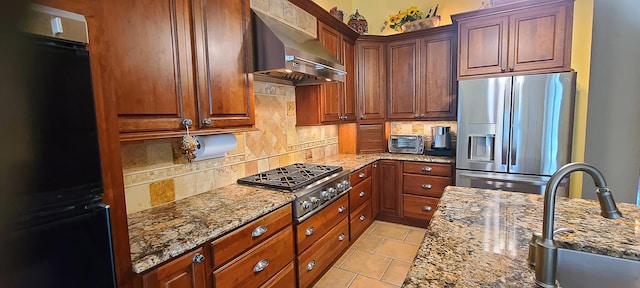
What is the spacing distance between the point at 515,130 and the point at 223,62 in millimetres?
2737

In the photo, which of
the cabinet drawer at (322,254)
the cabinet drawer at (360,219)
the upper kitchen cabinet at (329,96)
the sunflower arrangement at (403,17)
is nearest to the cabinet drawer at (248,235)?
the cabinet drawer at (322,254)

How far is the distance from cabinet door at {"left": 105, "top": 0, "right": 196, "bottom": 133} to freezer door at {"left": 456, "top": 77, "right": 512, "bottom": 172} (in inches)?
105

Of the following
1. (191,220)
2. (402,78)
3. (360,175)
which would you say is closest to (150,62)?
(191,220)

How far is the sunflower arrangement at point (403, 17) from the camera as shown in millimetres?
3518

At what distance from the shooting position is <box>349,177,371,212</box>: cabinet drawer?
2.79 m

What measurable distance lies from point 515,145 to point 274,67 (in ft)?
8.06

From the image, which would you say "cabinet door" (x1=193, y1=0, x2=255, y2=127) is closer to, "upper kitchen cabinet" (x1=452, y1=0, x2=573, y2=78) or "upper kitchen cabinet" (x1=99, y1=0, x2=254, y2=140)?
"upper kitchen cabinet" (x1=99, y1=0, x2=254, y2=140)

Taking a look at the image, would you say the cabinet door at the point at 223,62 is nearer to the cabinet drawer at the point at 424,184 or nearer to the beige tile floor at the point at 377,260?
the beige tile floor at the point at 377,260

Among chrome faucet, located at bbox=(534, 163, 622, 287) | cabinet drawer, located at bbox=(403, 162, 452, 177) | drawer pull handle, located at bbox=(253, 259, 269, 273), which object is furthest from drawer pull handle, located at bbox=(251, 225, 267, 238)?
cabinet drawer, located at bbox=(403, 162, 452, 177)

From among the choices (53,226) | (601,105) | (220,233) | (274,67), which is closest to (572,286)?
(220,233)

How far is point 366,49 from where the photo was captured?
140 inches

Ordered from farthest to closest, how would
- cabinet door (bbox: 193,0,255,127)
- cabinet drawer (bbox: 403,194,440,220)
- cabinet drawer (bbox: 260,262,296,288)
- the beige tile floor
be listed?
1. cabinet drawer (bbox: 403,194,440,220)
2. the beige tile floor
3. cabinet drawer (bbox: 260,262,296,288)
4. cabinet door (bbox: 193,0,255,127)

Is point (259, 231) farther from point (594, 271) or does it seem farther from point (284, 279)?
point (594, 271)

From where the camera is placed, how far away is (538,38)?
2635mm
